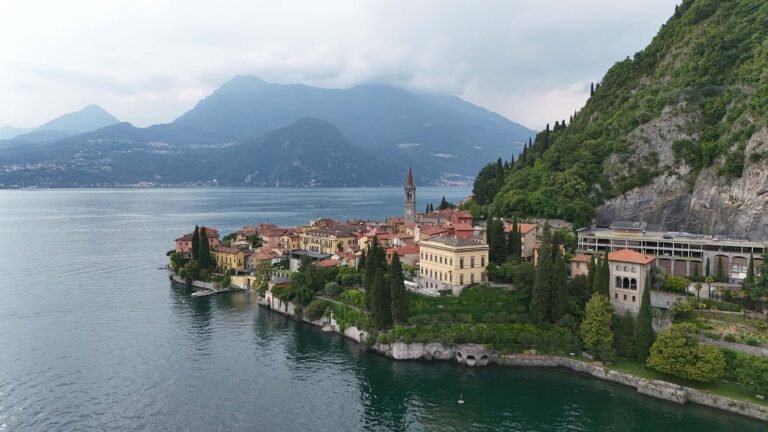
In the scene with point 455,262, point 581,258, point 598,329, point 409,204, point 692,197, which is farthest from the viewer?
point 409,204

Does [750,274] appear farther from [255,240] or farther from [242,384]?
[255,240]

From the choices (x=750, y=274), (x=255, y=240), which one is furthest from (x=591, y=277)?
(x=255, y=240)

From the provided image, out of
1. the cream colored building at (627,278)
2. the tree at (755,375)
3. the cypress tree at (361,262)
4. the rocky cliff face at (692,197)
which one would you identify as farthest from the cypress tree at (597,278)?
the cypress tree at (361,262)

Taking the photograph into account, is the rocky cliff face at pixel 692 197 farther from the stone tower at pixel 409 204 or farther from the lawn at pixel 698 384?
the stone tower at pixel 409 204

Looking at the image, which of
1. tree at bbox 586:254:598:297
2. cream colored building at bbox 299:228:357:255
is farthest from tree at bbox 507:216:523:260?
cream colored building at bbox 299:228:357:255

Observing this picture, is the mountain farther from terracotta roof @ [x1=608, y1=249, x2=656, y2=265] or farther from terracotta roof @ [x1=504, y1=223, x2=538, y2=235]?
terracotta roof @ [x1=608, y1=249, x2=656, y2=265]
